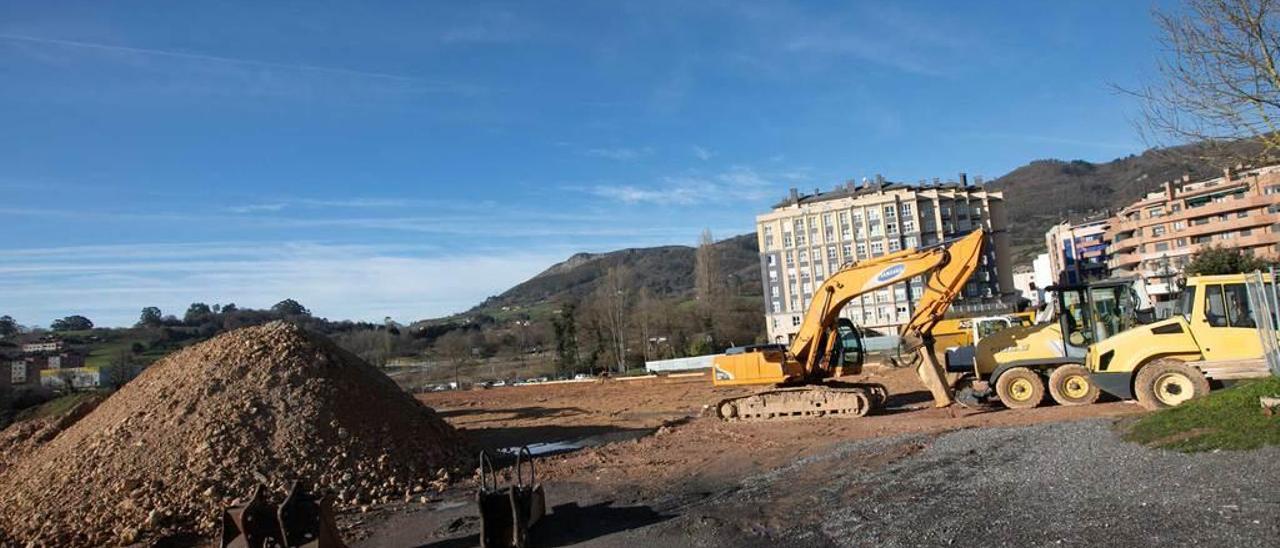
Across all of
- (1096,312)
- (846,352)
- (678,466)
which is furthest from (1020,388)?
(678,466)

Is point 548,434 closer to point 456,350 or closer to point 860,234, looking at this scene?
point 456,350

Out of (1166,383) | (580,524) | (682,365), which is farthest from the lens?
(682,365)

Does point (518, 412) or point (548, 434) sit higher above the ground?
point (518, 412)

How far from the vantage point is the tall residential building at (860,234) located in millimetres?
88500

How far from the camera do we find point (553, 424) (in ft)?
79.7

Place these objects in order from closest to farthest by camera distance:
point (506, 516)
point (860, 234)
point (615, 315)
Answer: point (506, 516) < point (615, 315) < point (860, 234)

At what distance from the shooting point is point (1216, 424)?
31.9 feet

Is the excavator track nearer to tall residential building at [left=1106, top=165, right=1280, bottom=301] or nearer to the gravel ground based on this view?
the gravel ground

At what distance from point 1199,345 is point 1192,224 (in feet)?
222

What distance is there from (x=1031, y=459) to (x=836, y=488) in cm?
238

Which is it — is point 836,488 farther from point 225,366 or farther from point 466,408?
point 466,408

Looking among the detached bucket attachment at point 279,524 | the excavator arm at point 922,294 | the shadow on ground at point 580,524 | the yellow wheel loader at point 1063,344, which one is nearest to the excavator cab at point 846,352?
the excavator arm at point 922,294

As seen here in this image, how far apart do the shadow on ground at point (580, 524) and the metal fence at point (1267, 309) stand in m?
10.2

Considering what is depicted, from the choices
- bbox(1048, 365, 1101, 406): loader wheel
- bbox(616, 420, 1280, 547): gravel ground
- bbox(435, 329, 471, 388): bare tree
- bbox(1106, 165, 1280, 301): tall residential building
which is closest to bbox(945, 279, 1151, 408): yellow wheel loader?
bbox(1048, 365, 1101, 406): loader wheel
